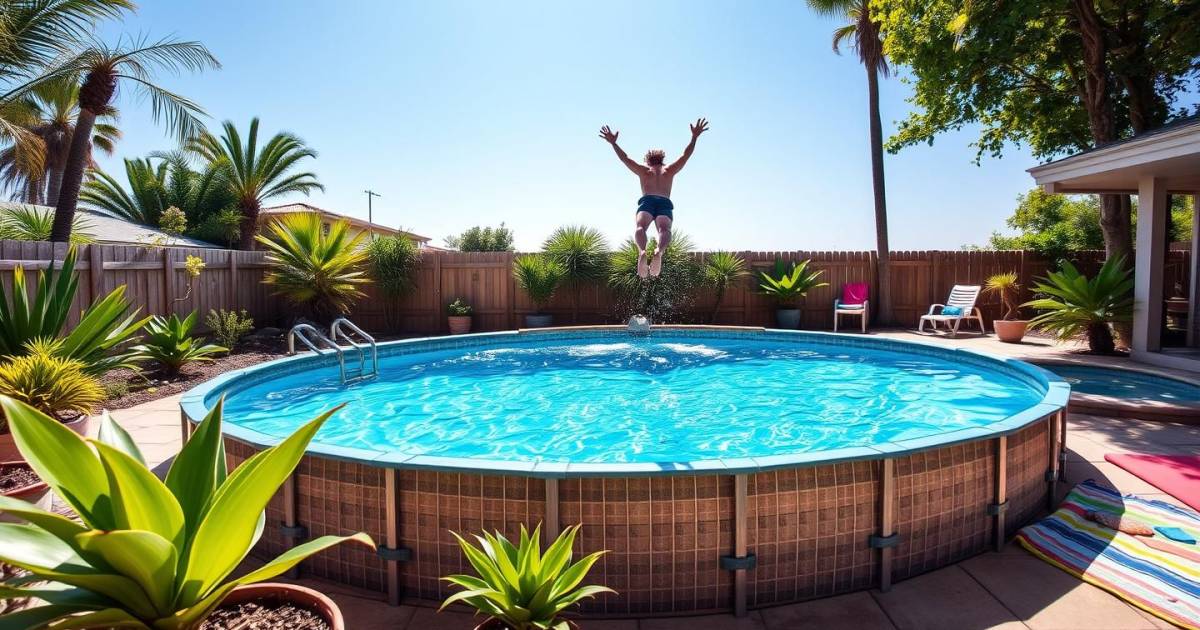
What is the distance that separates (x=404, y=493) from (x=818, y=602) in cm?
161

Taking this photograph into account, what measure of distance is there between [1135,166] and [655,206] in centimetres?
555

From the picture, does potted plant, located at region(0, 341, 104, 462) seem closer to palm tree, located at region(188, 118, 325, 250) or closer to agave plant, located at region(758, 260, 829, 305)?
agave plant, located at region(758, 260, 829, 305)

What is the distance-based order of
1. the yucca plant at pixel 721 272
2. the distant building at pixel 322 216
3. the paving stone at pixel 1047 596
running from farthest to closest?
the distant building at pixel 322 216 → the yucca plant at pixel 721 272 → the paving stone at pixel 1047 596

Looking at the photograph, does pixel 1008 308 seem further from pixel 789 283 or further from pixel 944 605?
pixel 944 605

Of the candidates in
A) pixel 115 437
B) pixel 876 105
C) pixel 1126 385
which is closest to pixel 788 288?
pixel 876 105

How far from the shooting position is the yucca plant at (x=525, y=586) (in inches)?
64.7

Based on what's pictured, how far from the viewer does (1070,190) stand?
891 cm

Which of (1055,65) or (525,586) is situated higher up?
(1055,65)

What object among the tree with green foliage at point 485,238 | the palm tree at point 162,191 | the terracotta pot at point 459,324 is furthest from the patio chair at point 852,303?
the palm tree at point 162,191

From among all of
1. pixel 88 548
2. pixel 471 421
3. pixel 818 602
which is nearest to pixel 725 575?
pixel 818 602

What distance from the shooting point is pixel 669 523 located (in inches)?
89.1

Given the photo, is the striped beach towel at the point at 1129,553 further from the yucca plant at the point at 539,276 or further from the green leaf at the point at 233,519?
the yucca plant at the point at 539,276

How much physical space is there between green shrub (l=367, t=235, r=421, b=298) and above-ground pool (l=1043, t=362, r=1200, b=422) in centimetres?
982

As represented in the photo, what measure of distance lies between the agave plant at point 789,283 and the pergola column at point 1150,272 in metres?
4.67
